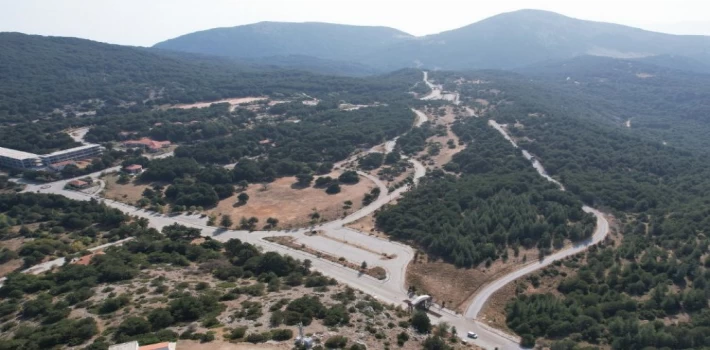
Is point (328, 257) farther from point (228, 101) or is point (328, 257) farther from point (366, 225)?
point (228, 101)

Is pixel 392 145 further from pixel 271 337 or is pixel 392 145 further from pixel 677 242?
pixel 271 337

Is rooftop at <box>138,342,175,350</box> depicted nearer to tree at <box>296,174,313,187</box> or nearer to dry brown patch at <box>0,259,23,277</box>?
dry brown patch at <box>0,259,23,277</box>

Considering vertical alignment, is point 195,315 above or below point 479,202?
above

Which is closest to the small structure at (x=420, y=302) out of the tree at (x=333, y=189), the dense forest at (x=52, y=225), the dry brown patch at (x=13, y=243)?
the dense forest at (x=52, y=225)

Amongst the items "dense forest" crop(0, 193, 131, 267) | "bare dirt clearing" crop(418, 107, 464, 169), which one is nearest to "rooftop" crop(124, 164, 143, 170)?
"dense forest" crop(0, 193, 131, 267)

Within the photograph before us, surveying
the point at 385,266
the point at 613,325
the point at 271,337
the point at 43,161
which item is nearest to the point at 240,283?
the point at 271,337

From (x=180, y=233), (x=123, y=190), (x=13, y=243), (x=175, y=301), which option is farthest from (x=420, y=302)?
(x=123, y=190)
